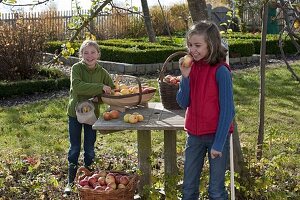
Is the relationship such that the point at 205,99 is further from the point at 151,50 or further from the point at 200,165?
the point at 151,50

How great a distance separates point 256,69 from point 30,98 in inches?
201

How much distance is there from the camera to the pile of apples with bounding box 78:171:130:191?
4.38 metres

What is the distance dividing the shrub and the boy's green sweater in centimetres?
622

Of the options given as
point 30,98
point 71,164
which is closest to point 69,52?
point 71,164

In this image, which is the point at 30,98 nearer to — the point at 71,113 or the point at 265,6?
the point at 71,113

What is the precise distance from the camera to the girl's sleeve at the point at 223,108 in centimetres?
373

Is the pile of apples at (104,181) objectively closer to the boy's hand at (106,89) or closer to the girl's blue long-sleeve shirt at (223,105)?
the boy's hand at (106,89)

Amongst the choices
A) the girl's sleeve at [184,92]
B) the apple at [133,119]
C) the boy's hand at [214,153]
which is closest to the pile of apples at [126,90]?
the apple at [133,119]

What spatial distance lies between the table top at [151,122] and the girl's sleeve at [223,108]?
0.50 meters

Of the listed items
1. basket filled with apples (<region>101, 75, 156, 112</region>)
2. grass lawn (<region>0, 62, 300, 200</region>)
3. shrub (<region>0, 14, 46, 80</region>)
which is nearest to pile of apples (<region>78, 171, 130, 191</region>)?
grass lawn (<region>0, 62, 300, 200</region>)

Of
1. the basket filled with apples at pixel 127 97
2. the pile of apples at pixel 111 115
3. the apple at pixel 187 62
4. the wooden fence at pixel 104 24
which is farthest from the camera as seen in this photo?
the wooden fence at pixel 104 24

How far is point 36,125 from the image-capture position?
7.83 m

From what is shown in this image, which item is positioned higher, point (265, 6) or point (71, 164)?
point (265, 6)

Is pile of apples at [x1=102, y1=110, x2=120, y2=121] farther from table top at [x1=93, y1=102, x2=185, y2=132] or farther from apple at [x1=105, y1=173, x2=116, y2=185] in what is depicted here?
apple at [x1=105, y1=173, x2=116, y2=185]
